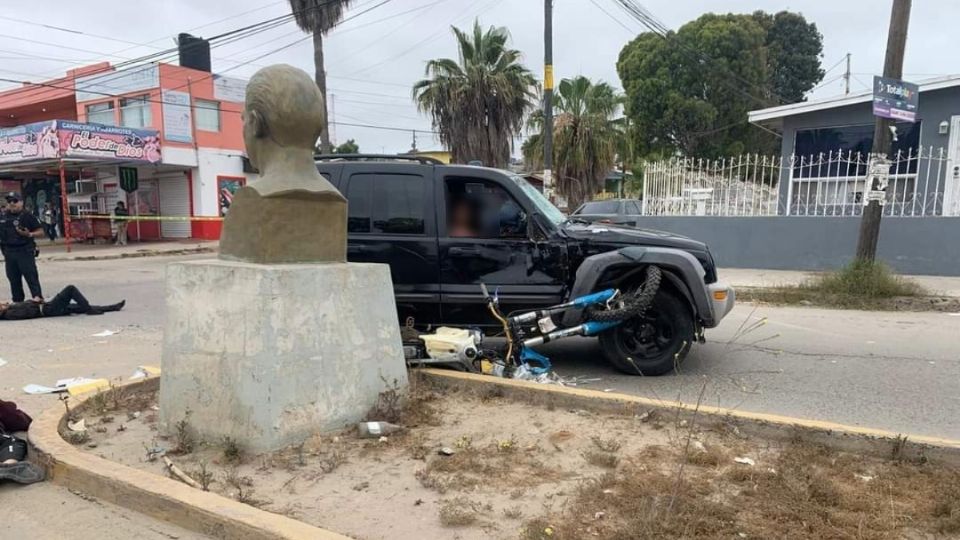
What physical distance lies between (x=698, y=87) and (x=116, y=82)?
86.6ft

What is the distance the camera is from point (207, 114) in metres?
26.1

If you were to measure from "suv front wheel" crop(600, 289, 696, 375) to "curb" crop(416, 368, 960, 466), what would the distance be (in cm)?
138

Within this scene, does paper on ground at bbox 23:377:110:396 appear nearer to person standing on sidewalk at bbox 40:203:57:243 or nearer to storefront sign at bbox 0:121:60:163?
storefront sign at bbox 0:121:60:163

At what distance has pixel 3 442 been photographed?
3.94m

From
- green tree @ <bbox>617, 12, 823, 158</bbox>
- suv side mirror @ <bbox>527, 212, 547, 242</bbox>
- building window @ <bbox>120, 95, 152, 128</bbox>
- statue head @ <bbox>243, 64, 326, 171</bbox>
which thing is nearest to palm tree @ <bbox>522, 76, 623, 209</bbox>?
green tree @ <bbox>617, 12, 823, 158</bbox>

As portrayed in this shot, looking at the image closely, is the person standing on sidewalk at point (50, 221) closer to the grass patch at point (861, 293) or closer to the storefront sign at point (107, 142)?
the storefront sign at point (107, 142)

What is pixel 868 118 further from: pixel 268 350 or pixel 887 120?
pixel 268 350

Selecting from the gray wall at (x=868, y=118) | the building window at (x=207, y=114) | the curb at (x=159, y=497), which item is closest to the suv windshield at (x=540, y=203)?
the curb at (x=159, y=497)

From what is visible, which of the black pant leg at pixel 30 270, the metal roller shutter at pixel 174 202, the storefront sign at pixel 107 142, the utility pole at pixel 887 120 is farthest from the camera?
the metal roller shutter at pixel 174 202

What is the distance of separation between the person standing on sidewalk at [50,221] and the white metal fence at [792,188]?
2638 centimetres

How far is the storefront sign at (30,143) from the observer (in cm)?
2119

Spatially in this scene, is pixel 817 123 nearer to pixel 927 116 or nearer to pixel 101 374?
pixel 927 116

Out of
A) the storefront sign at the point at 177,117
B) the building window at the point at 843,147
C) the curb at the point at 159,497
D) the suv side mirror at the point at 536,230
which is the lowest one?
the curb at the point at 159,497

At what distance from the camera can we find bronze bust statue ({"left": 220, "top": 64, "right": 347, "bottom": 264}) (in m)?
4.15
